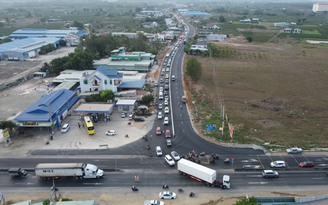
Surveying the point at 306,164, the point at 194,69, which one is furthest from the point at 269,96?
the point at 306,164

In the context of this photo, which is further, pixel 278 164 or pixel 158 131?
pixel 158 131

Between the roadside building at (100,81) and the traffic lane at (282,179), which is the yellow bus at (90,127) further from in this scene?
the traffic lane at (282,179)

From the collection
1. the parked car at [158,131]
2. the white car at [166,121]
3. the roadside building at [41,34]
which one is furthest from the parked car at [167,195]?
the roadside building at [41,34]

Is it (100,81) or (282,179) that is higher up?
(100,81)

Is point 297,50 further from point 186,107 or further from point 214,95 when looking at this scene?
point 186,107

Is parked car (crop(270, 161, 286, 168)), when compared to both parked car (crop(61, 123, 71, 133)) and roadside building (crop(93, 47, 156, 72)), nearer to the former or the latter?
parked car (crop(61, 123, 71, 133))

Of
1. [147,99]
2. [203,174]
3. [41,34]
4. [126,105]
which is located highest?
[41,34]

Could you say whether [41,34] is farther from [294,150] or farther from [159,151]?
[294,150]
